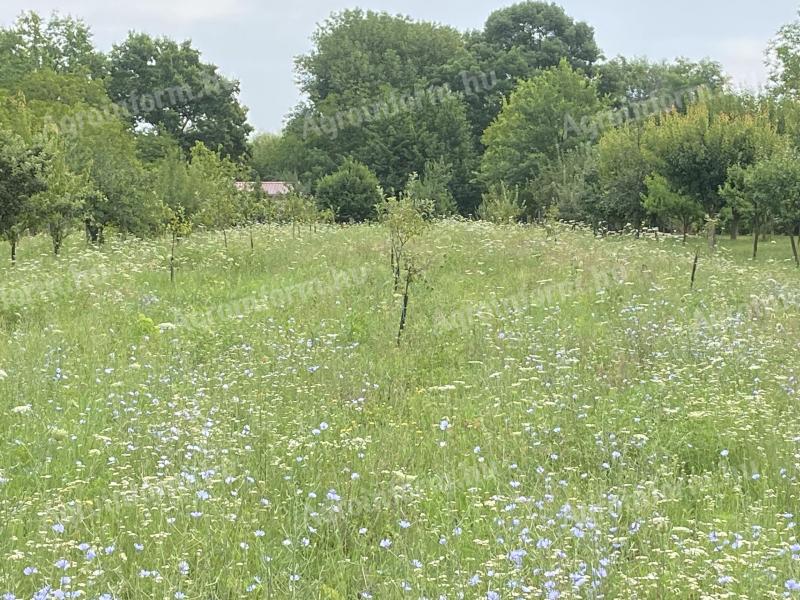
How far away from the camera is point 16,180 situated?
15.6 meters

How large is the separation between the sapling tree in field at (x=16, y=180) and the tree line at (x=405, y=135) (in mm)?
48

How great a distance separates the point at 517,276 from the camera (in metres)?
14.4

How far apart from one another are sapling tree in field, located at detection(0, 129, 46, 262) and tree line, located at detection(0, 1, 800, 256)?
5 cm

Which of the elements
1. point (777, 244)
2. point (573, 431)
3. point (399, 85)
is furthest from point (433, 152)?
point (573, 431)

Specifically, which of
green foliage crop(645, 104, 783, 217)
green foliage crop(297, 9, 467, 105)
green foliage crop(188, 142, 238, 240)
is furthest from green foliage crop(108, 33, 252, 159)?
green foliage crop(645, 104, 783, 217)

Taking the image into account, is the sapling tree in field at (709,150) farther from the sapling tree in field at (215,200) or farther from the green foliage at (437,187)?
the sapling tree in field at (215,200)

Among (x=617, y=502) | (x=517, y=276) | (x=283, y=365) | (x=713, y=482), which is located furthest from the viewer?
(x=517, y=276)

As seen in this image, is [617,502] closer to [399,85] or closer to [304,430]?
[304,430]

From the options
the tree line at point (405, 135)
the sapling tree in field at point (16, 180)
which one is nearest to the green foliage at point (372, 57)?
the tree line at point (405, 135)

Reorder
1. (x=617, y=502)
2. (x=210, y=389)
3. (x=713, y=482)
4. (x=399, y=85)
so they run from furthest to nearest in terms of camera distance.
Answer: (x=399, y=85), (x=210, y=389), (x=713, y=482), (x=617, y=502)

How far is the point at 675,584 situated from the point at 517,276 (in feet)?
36.6

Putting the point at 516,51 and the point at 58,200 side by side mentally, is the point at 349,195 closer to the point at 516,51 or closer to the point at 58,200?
the point at 516,51

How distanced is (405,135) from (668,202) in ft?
88.4

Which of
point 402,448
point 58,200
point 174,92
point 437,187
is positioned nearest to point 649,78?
point 437,187
